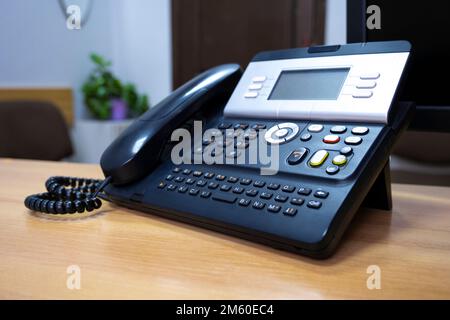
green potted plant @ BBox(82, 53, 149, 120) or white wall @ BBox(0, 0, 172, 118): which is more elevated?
white wall @ BBox(0, 0, 172, 118)

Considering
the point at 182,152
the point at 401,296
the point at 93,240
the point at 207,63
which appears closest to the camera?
the point at 401,296

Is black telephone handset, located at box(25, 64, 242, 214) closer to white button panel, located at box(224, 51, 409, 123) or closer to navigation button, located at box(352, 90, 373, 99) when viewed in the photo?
white button panel, located at box(224, 51, 409, 123)

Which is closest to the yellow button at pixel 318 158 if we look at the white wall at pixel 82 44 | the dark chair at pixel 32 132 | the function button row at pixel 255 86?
the function button row at pixel 255 86

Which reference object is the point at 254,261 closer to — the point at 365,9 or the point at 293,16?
the point at 365,9

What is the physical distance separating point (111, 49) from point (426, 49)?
227 cm

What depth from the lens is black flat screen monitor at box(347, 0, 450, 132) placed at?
17.0 inches

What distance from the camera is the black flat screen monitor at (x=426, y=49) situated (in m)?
0.43

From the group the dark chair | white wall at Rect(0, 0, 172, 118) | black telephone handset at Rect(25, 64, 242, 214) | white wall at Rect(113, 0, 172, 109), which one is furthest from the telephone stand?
white wall at Rect(113, 0, 172, 109)

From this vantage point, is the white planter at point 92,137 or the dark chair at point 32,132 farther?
the white planter at point 92,137

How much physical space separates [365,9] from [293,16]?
1707 millimetres

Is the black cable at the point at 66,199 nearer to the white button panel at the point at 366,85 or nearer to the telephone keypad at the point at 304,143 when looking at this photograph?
the telephone keypad at the point at 304,143

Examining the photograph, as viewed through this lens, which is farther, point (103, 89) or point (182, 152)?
point (103, 89)

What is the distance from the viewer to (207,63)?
2.30 meters

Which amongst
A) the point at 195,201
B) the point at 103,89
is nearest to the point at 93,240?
the point at 195,201
